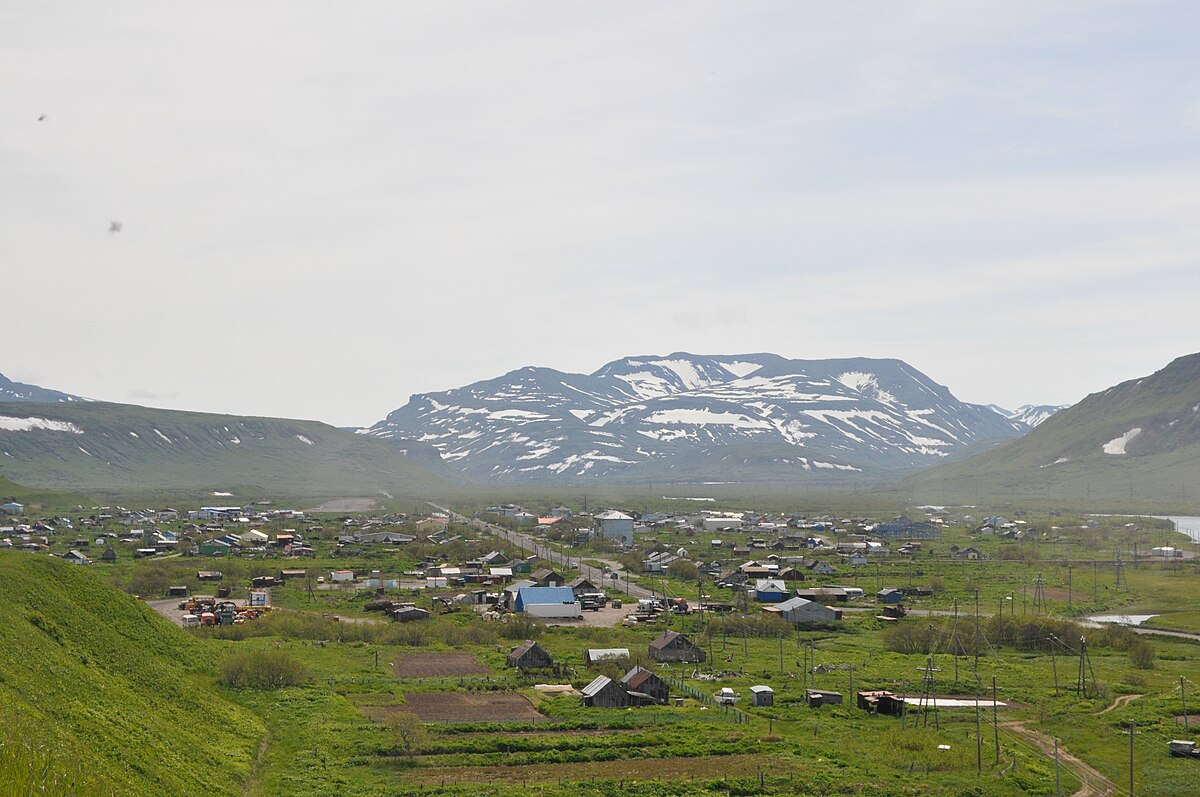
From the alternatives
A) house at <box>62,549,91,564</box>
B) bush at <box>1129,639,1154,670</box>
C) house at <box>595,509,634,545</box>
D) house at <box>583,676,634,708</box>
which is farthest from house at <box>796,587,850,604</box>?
house at <box>62,549,91,564</box>

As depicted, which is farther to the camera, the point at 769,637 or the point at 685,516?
the point at 685,516

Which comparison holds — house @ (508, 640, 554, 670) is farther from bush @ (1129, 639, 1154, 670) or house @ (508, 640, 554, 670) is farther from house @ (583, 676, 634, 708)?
bush @ (1129, 639, 1154, 670)

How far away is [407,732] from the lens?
3462 centimetres

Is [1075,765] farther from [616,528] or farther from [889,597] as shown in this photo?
[616,528]

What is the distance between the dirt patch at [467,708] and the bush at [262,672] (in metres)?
4.85

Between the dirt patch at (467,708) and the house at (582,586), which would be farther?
the house at (582,586)

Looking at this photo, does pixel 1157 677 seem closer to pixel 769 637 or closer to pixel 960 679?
pixel 960 679

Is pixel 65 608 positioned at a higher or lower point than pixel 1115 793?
higher

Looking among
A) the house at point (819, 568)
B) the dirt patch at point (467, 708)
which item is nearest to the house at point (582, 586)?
the house at point (819, 568)

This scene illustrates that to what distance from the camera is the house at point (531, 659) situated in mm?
47688

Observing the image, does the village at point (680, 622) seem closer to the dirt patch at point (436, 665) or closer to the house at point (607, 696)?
the house at point (607, 696)

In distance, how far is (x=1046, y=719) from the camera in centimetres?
3881

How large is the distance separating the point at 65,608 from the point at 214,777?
14.2 m

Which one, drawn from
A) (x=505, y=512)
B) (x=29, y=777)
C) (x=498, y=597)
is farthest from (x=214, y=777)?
(x=505, y=512)
